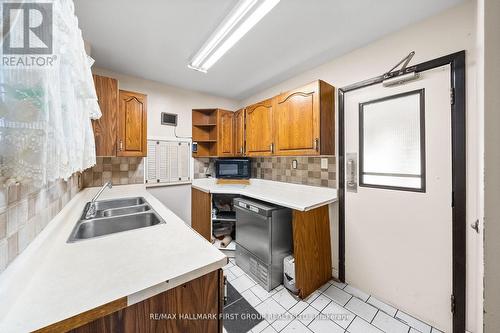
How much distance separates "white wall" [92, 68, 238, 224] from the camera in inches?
95.7

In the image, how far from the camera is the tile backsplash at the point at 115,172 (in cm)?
216

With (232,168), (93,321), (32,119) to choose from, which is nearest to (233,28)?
(32,119)

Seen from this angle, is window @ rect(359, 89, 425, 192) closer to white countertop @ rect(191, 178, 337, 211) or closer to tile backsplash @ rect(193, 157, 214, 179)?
white countertop @ rect(191, 178, 337, 211)

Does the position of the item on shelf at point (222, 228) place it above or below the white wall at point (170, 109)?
below

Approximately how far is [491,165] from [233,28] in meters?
1.54

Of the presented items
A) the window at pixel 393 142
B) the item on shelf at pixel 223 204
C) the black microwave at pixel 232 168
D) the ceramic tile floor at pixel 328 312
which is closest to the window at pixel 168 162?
the black microwave at pixel 232 168

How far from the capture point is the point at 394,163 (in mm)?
1548

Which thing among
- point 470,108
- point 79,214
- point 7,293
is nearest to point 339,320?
point 470,108

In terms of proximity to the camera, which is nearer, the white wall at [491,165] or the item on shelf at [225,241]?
the white wall at [491,165]

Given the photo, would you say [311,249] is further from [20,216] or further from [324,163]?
[20,216]

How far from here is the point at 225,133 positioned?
2.77m

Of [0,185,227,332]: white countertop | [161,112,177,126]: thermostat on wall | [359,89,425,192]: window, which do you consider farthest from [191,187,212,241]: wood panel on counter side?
[359,89,425,192]: window

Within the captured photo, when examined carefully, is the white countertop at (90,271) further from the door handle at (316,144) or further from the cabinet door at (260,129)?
the cabinet door at (260,129)

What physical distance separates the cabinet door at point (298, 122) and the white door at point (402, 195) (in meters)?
0.33
